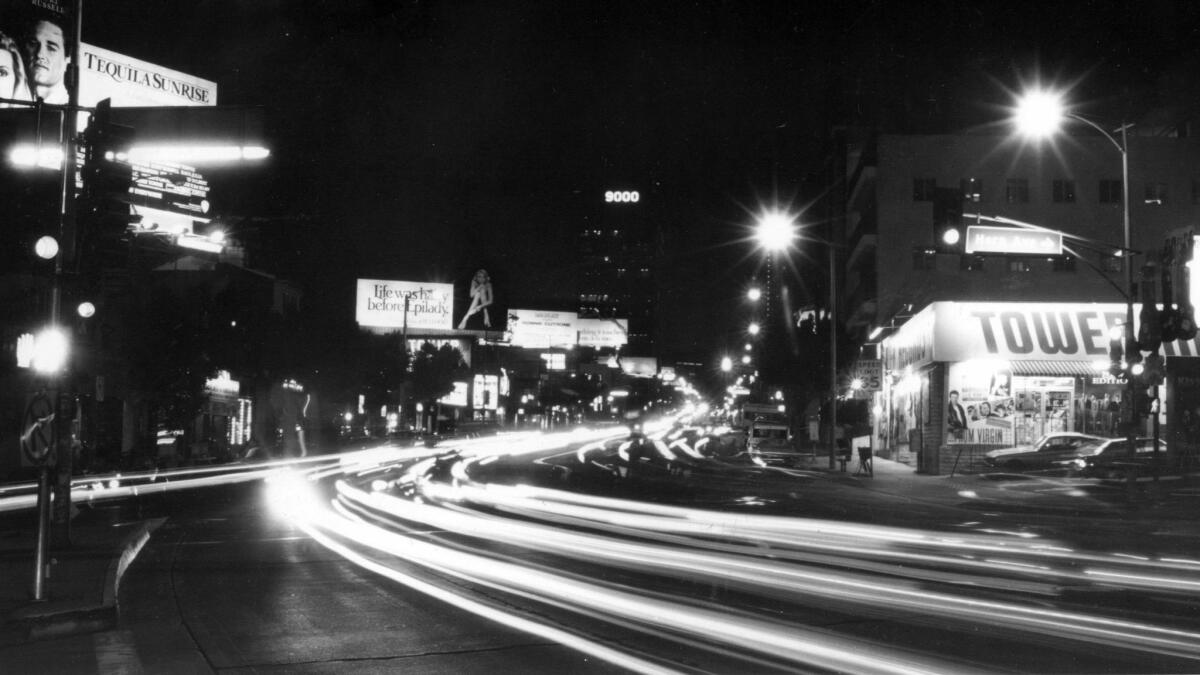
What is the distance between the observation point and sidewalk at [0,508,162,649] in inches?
427

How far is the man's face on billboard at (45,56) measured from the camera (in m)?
59.6

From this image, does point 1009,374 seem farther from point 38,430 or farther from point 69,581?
point 38,430

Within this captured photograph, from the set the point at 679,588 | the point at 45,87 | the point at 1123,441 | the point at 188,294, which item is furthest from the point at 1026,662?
the point at 45,87

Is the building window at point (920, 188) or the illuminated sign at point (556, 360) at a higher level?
the building window at point (920, 188)

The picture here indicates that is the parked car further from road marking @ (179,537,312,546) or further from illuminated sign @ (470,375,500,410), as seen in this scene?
illuminated sign @ (470,375,500,410)

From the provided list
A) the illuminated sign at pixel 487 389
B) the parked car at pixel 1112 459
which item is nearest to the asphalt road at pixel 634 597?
the parked car at pixel 1112 459

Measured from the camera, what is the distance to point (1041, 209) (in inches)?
2635

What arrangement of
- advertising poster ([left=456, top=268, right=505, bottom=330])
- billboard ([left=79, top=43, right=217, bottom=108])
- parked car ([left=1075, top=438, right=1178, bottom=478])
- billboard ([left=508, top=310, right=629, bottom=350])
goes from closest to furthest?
parked car ([left=1075, top=438, right=1178, bottom=478])
billboard ([left=79, top=43, right=217, bottom=108])
advertising poster ([left=456, top=268, right=505, bottom=330])
billboard ([left=508, top=310, right=629, bottom=350])

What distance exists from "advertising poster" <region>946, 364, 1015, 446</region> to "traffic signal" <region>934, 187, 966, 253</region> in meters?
23.0

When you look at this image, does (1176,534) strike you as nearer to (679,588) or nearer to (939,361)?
(679,588)

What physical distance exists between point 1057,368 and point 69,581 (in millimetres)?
38417

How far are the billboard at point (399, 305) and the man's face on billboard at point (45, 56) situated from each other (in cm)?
4698

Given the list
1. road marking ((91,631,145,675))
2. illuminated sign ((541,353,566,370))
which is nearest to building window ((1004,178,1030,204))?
road marking ((91,631,145,675))

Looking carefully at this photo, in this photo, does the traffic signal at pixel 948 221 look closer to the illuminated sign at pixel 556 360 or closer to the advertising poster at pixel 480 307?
the advertising poster at pixel 480 307
